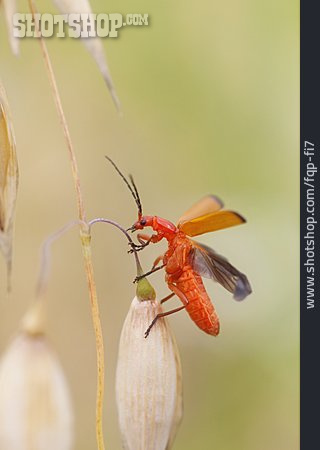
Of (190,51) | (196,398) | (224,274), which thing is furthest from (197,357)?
(190,51)

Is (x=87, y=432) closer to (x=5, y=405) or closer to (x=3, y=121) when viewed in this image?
(x=5, y=405)

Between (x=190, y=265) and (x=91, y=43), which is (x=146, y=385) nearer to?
(x=190, y=265)

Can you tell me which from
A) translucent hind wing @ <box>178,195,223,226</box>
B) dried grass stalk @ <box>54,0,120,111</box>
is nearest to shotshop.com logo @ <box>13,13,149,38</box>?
dried grass stalk @ <box>54,0,120,111</box>

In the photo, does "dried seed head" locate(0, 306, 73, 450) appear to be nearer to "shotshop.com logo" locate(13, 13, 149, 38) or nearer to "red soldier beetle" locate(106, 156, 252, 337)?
"red soldier beetle" locate(106, 156, 252, 337)

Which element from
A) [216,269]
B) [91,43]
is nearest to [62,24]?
[91,43]

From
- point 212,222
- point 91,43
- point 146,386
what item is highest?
point 91,43
